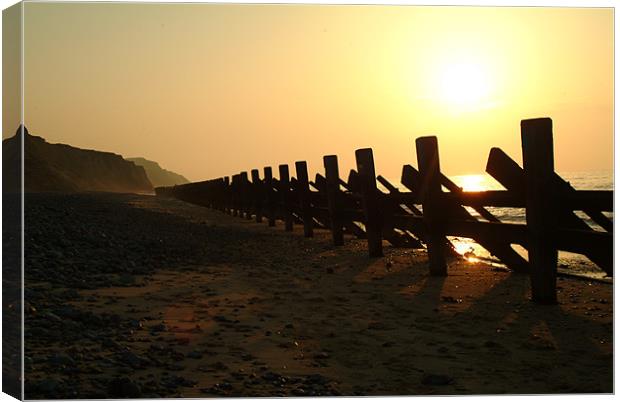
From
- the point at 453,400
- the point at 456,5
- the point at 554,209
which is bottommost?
the point at 453,400

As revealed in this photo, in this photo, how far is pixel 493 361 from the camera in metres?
4.39

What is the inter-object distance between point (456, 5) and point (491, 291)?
10.4 feet

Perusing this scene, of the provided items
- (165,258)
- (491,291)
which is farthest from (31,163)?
(491,291)

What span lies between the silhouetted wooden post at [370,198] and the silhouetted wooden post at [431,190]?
207 centimetres

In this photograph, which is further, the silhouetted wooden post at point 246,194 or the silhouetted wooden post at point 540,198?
the silhouetted wooden post at point 246,194

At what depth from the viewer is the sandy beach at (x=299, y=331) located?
395cm

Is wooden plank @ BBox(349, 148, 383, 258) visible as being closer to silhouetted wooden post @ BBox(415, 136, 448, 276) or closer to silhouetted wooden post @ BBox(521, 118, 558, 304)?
silhouetted wooden post @ BBox(415, 136, 448, 276)

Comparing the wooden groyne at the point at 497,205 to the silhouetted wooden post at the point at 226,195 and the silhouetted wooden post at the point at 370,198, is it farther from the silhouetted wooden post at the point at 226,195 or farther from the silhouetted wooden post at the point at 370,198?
the silhouetted wooden post at the point at 226,195

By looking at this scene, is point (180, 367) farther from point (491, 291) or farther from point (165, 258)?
point (165, 258)

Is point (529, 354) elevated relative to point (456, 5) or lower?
lower

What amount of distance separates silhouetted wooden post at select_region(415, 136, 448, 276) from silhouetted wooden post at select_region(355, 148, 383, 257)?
207 cm

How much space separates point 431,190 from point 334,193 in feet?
14.6

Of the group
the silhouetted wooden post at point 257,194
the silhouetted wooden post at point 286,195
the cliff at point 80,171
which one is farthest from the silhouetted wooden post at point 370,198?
the cliff at point 80,171

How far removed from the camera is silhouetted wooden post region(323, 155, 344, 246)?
11.9 meters
